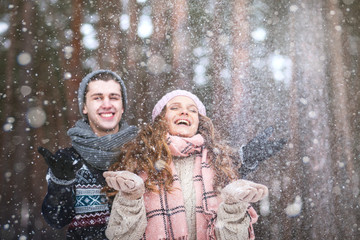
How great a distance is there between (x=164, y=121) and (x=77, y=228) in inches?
28.9

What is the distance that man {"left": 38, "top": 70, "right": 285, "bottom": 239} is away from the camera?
61.4 inches

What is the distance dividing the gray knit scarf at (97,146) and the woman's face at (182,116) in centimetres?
29

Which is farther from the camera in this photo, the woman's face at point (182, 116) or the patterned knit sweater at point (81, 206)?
the woman's face at point (182, 116)

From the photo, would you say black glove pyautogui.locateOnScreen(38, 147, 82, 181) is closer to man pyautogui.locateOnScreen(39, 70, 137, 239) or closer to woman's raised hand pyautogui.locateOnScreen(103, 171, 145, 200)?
man pyautogui.locateOnScreen(39, 70, 137, 239)

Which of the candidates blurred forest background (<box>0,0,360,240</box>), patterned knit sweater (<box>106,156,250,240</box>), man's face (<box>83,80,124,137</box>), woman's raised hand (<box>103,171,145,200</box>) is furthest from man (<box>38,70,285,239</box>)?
blurred forest background (<box>0,0,360,240</box>)

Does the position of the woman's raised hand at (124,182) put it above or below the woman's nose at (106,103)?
below

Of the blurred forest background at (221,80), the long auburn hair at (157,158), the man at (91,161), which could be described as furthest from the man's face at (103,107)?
the blurred forest background at (221,80)

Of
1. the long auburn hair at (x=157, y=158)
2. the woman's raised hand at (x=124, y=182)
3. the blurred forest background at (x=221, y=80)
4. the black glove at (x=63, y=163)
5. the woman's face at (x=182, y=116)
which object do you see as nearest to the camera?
the woman's raised hand at (x=124, y=182)

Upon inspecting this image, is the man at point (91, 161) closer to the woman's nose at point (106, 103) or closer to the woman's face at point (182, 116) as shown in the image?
the woman's nose at point (106, 103)

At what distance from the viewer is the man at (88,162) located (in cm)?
156

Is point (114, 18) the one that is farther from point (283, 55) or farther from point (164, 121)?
point (283, 55)

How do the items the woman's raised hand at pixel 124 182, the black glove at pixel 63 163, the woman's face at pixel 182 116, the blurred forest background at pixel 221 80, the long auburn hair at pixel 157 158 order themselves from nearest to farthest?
1. the woman's raised hand at pixel 124 182
2. the black glove at pixel 63 163
3. the long auburn hair at pixel 157 158
4. the woman's face at pixel 182 116
5. the blurred forest background at pixel 221 80

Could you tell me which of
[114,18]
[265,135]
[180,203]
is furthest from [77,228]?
[114,18]

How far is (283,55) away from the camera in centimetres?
259
